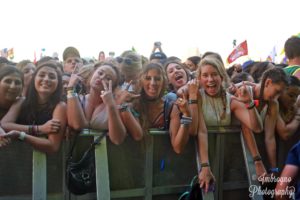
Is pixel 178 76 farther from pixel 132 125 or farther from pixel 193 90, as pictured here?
pixel 132 125

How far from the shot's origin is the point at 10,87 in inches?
128

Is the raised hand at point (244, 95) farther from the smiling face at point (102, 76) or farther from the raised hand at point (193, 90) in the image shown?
the smiling face at point (102, 76)

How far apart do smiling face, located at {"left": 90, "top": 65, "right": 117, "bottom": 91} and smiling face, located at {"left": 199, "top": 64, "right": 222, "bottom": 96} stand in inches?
36.6

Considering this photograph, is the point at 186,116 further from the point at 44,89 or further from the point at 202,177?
the point at 44,89

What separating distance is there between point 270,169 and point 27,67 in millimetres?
3461

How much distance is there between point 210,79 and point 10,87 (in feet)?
6.49

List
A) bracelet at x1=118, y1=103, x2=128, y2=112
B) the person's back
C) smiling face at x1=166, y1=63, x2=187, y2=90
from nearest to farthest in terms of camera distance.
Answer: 1. bracelet at x1=118, y1=103, x2=128, y2=112
2. smiling face at x1=166, y1=63, x2=187, y2=90
3. the person's back

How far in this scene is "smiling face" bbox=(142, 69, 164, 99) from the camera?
11.3 ft

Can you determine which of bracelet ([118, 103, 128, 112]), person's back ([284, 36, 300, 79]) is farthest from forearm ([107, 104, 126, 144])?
person's back ([284, 36, 300, 79])

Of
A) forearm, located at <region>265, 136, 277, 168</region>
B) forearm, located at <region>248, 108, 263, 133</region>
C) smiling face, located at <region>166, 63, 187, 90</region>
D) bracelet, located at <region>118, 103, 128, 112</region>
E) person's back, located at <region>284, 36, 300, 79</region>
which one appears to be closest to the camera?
bracelet, located at <region>118, 103, 128, 112</region>

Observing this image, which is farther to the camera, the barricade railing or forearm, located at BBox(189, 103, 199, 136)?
forearm, located at BBox(189, 103, 199, 136)

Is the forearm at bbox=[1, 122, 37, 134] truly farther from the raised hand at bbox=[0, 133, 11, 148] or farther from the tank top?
the tank top

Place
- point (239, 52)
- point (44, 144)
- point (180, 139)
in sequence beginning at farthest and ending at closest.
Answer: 1. point (239, 52)
2. point (180, 139)
3. point (44, 144)

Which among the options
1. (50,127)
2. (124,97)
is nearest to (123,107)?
(124,97)
